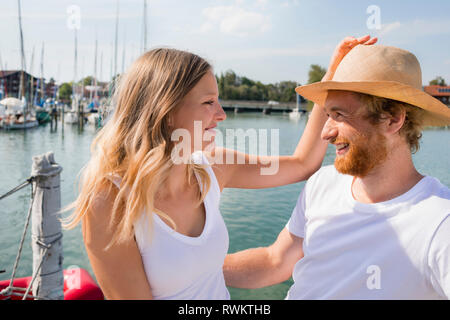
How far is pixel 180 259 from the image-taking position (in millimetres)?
1623

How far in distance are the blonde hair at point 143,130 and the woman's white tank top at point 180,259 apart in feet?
0.21

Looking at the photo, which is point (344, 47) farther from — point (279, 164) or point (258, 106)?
point (258, 106)

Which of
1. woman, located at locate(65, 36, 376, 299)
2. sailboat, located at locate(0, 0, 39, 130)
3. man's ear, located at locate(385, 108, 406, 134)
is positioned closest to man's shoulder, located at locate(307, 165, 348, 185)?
man's ear, located at locate(385, 108, 406, 134)

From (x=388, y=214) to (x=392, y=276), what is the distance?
297 millimetres

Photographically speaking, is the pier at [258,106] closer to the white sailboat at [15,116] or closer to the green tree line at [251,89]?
the green tree line at [251,89]

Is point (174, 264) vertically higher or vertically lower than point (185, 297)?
higher

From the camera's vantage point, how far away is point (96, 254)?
→ 4.86 ft

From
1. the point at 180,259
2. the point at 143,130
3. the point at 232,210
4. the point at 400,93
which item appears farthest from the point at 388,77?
the point at 232,210

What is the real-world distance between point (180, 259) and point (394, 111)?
1361mm

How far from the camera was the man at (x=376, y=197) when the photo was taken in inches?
62.6

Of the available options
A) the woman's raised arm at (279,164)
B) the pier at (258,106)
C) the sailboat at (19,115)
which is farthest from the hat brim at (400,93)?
the pier at (258,106)

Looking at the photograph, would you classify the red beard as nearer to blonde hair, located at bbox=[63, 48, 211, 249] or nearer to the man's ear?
the man's ear
